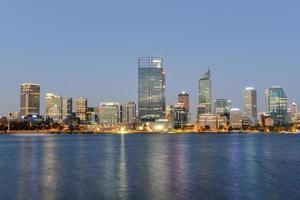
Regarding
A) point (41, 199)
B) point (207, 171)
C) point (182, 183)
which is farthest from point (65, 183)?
point (207, 171)

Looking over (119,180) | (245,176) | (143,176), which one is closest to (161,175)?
(143,176)

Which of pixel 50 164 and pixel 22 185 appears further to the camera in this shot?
pixel 50 164

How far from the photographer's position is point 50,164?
70750 mm

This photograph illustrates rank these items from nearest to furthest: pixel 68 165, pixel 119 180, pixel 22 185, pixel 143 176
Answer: pixel 22 185
pixel 119 180
pixel 143 176
pixel 68 165

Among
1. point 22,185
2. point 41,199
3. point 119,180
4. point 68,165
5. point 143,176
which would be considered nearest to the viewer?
point 41,199

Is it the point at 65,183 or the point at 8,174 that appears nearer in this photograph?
the point at 65,183

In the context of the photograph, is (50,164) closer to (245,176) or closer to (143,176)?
(143,176)

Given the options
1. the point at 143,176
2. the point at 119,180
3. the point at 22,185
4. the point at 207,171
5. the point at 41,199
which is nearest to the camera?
the point at 41,199

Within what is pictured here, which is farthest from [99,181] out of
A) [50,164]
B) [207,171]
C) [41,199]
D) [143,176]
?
[50,164]

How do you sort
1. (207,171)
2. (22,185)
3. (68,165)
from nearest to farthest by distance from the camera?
1. (22,185)
2. (207,171)
3. (68,165)

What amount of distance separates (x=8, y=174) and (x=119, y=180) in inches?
602

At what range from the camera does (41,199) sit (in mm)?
39344

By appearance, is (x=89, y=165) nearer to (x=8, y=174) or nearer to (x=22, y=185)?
(x=8, y=174)

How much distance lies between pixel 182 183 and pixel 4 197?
707 inches
